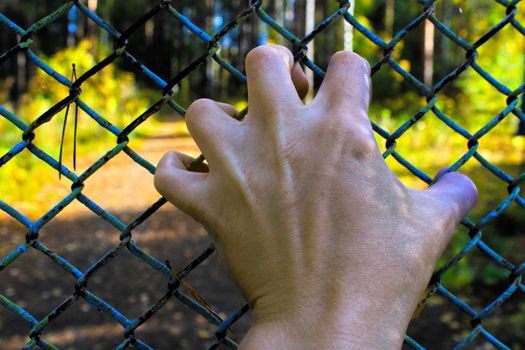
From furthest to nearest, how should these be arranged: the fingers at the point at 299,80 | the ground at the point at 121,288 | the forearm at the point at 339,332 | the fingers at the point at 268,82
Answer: the ground at the point at 121,288
the fingers at the point at 299,80
the fingers at the point at 268,82
the forearm at the point at 339,332

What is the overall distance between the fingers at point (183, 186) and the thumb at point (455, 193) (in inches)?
15.5

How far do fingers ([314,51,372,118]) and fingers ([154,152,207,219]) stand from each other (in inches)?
9.3

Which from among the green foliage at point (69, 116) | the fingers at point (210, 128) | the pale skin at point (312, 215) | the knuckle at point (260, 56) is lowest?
the pale skin at point (312, 215)

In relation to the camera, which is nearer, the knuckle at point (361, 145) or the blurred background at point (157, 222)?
the knuckle at point (361, 145)

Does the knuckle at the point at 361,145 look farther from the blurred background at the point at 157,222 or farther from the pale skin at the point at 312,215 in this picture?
the blurred background at the point at 157,222

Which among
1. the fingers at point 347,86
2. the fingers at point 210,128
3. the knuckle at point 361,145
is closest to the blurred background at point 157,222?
the fingers at point 210,128

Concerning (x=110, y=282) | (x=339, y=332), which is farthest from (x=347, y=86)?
(x=110, y=282)

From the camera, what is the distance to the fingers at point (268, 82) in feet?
3.28

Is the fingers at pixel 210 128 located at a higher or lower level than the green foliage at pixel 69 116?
lower

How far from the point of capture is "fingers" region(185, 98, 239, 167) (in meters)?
1.01

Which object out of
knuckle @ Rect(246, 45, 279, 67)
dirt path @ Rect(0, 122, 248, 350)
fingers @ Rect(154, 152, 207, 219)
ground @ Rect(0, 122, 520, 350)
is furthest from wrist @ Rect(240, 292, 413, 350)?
dirt path @ Rect(0, 122, 248, 350)

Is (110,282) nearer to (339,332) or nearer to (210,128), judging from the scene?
(210,128)

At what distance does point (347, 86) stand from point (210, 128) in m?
0.23

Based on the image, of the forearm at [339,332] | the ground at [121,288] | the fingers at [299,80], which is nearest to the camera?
the forearm at [339,332]
